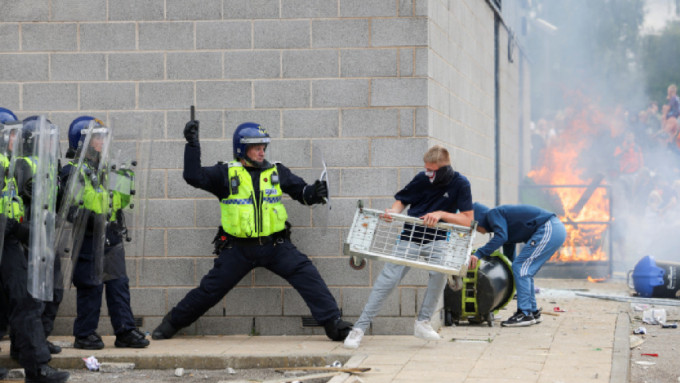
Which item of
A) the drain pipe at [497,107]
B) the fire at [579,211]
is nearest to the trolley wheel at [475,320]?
the drain pipe at [497,107]

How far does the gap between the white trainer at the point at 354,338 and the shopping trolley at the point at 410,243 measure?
56 centimetres

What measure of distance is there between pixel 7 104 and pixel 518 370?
5.17m

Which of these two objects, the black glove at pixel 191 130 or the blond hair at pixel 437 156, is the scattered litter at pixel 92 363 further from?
the blond hair at pixel 437 156

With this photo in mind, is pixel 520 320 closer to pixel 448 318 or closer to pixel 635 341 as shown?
pixel 448 318

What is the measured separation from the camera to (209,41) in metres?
9.15

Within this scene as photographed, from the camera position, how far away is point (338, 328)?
336 inches

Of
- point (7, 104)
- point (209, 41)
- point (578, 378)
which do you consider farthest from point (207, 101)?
point (578, 378)

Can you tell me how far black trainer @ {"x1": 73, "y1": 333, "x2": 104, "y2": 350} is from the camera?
27.4ft

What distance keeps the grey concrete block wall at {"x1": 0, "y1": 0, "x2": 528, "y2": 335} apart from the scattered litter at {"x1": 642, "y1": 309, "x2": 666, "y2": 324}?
10.1ft

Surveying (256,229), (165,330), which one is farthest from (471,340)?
(165,330)

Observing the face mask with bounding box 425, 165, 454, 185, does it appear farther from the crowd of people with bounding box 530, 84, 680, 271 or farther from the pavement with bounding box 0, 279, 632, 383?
the crowd of people with bounding box 530, 84, 680, 271

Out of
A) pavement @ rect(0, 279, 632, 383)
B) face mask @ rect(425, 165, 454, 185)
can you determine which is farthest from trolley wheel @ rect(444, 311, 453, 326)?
face mask @ rect(425, 165, 454, 185)

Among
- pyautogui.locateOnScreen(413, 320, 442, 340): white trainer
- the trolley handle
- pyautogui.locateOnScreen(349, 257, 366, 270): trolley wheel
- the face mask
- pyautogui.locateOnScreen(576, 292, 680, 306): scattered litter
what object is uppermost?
the face mask

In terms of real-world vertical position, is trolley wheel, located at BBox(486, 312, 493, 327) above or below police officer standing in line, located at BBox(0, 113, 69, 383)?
below
